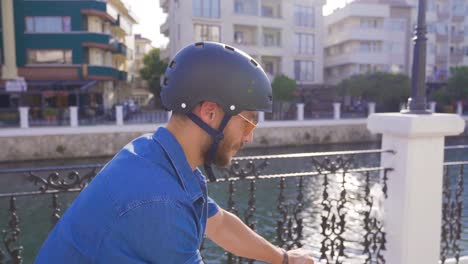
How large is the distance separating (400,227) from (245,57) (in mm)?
2288

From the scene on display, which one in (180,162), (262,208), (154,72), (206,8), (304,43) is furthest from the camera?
(154,72)

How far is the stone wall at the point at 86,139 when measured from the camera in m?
18.3

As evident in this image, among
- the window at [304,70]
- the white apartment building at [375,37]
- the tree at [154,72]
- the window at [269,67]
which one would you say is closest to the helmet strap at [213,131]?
the window at [269,67]

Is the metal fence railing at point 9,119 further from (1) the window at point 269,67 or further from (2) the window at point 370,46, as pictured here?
(2) the window at point 370,46

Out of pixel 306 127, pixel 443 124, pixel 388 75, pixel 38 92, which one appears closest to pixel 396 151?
pixel 443 124

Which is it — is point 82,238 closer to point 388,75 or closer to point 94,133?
point 94,133

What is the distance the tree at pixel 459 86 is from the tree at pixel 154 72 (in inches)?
892

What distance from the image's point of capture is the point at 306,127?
23.9 metres

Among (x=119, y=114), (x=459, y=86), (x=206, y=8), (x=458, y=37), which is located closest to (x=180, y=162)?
(x=119, y=114)

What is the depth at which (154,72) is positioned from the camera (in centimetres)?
3766

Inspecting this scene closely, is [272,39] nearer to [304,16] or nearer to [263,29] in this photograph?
[263,29]

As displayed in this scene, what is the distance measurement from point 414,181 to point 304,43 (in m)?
31.2

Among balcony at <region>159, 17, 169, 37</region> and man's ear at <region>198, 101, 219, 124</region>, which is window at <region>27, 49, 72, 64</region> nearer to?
balcony at <region>159, 17, 169, 37</region>

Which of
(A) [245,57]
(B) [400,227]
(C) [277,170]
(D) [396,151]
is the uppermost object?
(A) [245,57]
